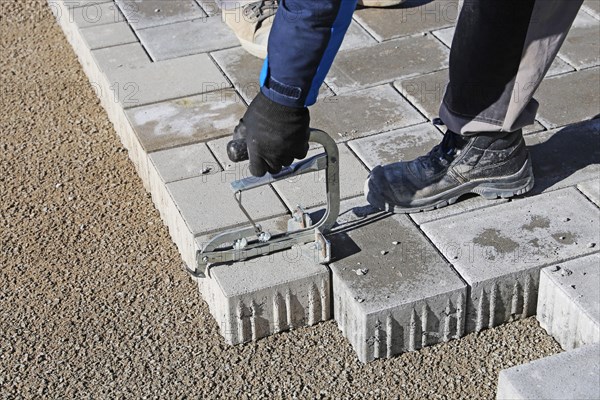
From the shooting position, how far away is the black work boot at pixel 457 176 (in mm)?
3557

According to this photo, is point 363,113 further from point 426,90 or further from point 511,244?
point 511,244

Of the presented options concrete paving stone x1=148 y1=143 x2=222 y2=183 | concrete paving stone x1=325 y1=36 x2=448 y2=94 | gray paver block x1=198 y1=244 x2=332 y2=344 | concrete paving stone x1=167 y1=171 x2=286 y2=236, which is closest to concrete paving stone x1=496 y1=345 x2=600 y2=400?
gray paver block x1=198 y1=244 x2=332 y2=344

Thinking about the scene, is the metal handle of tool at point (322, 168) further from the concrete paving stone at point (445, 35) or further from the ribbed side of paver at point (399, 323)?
the concrete paving stone at point (445, 35)

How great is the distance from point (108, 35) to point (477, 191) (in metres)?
2.33

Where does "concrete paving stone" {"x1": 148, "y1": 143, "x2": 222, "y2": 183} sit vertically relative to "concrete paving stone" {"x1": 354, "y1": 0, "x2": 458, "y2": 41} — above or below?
above

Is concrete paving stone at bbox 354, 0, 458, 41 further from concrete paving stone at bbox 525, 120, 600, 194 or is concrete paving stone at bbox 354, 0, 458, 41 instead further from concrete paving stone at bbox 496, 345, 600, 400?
concrete paving stone at bbox 496, 345, 600, 400

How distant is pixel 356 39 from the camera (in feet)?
16.2

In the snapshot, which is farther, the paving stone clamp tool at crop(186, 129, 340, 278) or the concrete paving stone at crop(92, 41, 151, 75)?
the concrete paving stone at crop(92, 41, 151, 75)

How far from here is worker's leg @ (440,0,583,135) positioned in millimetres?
3211

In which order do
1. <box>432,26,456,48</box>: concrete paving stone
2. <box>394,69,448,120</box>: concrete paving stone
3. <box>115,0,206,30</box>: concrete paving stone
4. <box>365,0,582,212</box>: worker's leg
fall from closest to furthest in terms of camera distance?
<box>365,0,582,212</box>: worker's leg < <box>394,69,448,120</box>: concrete paving stone < <box>432,26,456,48</box>: concrete paving stone < <box>115,0,206,30</box>: concrete paving stone

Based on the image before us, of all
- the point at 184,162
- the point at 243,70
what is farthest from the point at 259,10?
the point at 184,162

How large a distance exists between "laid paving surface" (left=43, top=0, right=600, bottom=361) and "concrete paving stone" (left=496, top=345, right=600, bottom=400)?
1.43 feet

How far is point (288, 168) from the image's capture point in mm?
3230

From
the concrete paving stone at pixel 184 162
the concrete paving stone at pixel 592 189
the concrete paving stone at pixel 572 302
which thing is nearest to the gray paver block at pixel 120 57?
the concrete paving stone at pixel 184 162
